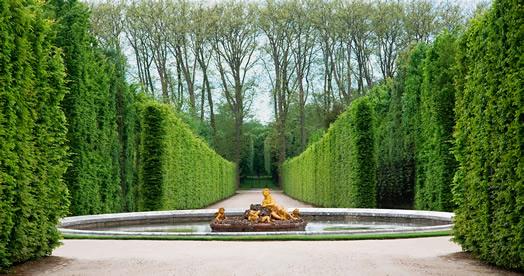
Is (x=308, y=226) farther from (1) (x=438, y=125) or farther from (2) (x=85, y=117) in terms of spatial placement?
(2) (x=85, y=117)

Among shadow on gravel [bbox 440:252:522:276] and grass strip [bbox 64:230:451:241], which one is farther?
grass strip [bbox 64:230:451:241]

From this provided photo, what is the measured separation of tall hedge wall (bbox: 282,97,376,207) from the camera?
76.0 feet

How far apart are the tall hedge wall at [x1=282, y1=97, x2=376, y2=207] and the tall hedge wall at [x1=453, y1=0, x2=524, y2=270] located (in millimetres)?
13263


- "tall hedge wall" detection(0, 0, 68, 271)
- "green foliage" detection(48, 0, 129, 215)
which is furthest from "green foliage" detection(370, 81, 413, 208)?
"tall hedge wall" detection(0, 0, 68, 271)

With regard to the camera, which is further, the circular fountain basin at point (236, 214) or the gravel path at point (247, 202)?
the gravel path at point (247, 202)

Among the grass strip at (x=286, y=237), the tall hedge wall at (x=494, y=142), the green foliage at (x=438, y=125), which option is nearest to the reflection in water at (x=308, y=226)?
the green foliage at (x=438, y=125)

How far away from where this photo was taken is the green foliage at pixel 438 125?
19.0 m

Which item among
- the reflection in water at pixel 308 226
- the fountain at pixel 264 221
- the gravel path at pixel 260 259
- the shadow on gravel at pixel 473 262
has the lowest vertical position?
the shadow on gravel at pixel 473 262

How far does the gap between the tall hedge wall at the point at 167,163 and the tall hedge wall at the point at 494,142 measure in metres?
14.6

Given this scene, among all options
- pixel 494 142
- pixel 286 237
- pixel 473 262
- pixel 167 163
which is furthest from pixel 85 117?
pixel 494 142

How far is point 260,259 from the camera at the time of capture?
884 centimetres

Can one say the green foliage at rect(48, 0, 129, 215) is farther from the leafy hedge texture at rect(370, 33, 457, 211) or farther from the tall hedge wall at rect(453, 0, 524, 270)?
the tall hedge wall at rect(453, 0, 524, 270)

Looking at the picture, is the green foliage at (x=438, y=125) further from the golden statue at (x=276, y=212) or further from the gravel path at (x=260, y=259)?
the gravel path at (x=260, y=259)

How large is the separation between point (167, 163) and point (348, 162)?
24.2ft
